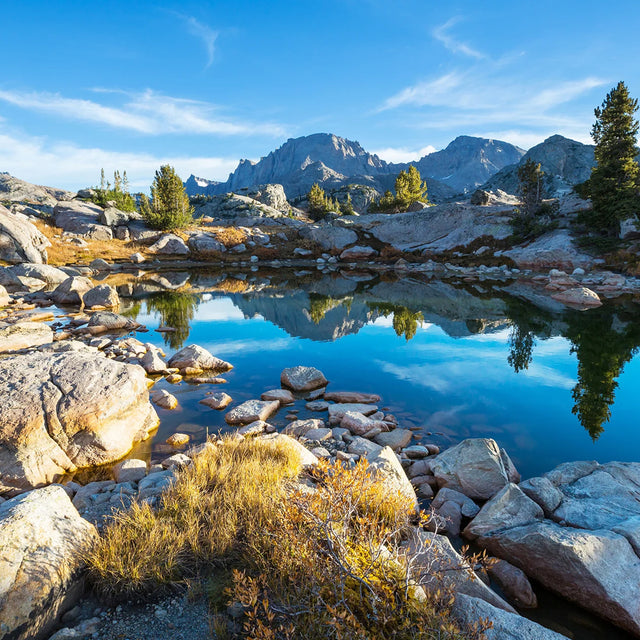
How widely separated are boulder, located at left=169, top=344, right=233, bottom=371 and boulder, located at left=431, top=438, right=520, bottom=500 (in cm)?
838

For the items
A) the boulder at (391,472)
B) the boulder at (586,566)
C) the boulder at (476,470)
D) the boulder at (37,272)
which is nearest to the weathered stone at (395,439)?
the boulder at (476,470)

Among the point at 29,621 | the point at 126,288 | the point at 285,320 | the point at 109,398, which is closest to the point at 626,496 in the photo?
the point at 29,621

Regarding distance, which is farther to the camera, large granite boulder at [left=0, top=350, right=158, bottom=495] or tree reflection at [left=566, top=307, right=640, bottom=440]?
tree reflection at [left=566, top=307, right=640, bottom=440]

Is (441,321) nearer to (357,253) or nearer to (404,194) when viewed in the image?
(357,253)

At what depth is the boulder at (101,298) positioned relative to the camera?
22047 mm

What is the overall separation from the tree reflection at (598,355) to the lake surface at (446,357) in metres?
0.06

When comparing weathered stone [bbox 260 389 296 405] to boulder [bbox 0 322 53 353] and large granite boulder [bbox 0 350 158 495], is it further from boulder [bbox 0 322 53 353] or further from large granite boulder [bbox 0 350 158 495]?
boulder [bbox 0 322 53 353]

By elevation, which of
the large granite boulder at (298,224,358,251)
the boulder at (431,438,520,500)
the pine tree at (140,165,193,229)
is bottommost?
the boulder at (431,438,520,500)

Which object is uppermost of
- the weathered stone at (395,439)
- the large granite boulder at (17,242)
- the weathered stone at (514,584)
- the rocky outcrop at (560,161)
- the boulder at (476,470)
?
the rocky outcrop at (560,161)

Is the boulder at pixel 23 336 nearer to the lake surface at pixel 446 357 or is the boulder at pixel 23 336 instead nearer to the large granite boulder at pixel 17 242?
the lake surface at pixel 446 357

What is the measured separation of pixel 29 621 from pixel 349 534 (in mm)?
2975

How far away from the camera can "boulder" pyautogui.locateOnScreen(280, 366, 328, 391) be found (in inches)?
447

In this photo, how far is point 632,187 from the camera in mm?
33250

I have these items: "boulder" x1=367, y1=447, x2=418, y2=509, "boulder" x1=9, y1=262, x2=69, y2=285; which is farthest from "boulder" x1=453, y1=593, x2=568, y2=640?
"boulder" x1=9, y1=262, x2=69, y2=285
